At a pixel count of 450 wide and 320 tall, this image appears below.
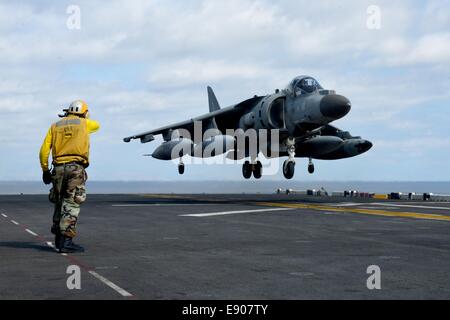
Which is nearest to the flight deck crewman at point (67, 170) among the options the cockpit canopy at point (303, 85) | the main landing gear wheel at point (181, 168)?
the cockpit canopy at point (303, 85)

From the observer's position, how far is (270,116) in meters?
31.7

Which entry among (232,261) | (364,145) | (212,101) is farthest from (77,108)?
(212,101)

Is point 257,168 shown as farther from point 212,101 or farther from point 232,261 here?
point 232,261

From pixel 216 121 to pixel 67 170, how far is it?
28578 millimetres

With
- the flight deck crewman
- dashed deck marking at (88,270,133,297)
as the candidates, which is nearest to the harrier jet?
the flight deck crewman

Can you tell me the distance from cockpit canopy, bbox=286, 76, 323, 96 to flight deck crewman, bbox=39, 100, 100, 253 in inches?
787

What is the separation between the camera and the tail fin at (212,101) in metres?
47.9

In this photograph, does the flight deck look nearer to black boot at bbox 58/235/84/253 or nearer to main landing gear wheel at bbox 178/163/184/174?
black boot at bbox 58/235/84/253

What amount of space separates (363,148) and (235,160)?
7576mm

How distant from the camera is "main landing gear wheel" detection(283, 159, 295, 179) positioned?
29.2 meters

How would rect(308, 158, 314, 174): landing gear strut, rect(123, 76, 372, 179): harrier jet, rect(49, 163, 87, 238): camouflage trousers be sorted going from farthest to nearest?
1. rect(308, 158, 314, 174): landing gear strut
2. rect(123, 76, 372, 179): harrier jet
3. rect(49, 163, 87, 238): camouflage trousers

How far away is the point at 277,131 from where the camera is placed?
31.4m

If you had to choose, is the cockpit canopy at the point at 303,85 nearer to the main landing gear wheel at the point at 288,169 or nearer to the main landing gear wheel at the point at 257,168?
the main landing gear wheel at the point at 288,169
